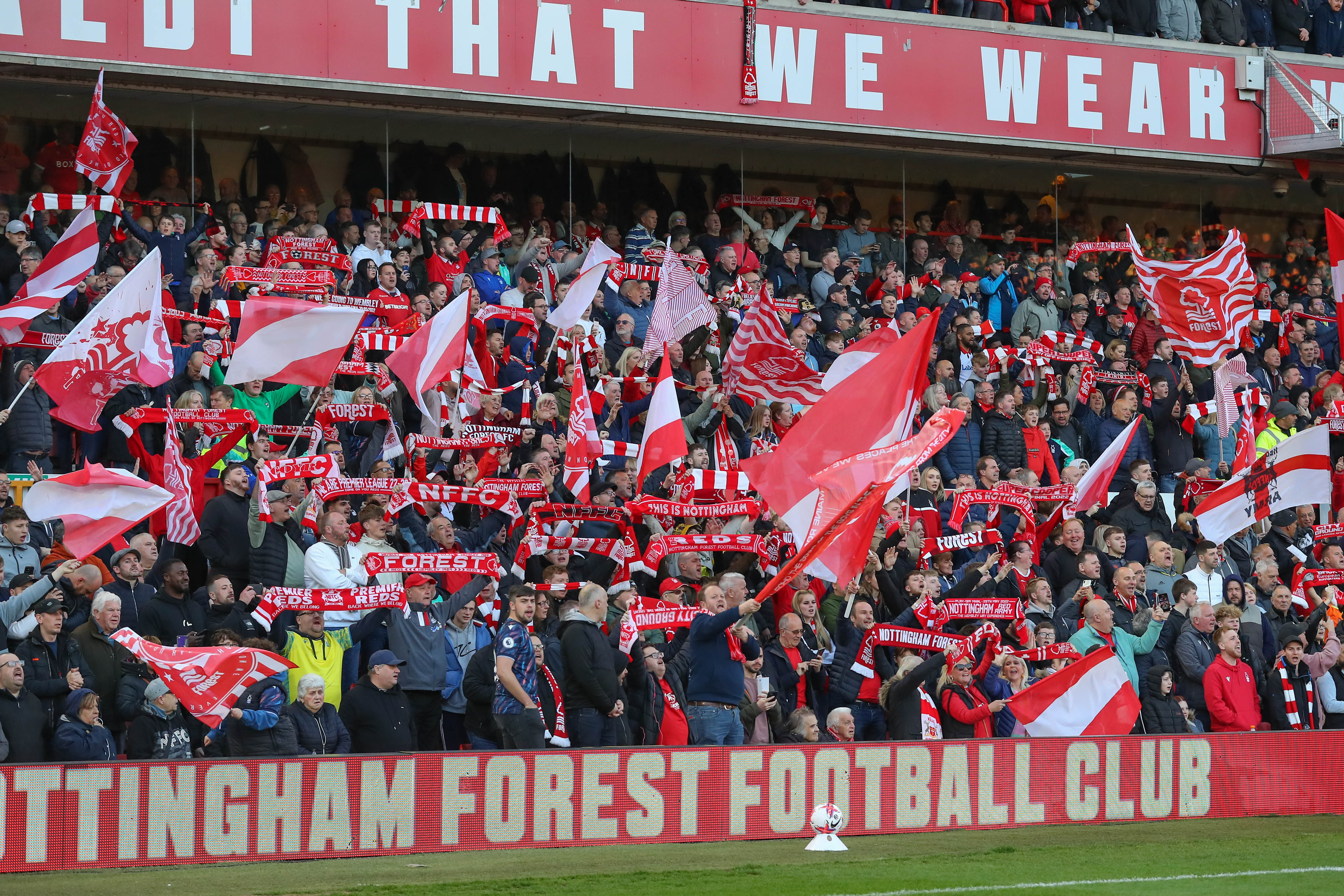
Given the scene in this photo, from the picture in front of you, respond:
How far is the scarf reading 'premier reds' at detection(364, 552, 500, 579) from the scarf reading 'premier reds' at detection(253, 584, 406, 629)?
25 cm

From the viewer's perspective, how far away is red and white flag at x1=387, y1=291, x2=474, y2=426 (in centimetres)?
1700

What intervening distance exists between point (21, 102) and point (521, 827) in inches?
479

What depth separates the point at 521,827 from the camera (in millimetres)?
13352

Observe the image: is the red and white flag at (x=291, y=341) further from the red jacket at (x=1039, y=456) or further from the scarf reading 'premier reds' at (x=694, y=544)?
the red jacket at (x=1039, y=456)

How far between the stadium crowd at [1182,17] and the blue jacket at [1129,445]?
6.26 m

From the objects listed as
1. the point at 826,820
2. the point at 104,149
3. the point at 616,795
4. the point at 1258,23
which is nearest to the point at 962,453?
the point at 826,820

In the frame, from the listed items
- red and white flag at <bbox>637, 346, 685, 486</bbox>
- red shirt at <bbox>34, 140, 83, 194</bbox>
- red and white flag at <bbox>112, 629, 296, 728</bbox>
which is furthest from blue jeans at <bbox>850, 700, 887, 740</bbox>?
red shirt at <bbox>34, 140, 83, 194</bbox>

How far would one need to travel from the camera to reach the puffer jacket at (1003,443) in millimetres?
20266

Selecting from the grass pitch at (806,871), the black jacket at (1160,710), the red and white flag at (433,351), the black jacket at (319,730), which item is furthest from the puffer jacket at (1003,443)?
the black jacket at (319,730)

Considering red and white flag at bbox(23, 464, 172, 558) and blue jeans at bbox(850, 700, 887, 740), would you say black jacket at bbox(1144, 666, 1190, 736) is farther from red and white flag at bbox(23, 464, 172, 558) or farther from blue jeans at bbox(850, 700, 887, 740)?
red and white flag at bbox(23, 464, 172, 558)

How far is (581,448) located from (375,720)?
4.06m

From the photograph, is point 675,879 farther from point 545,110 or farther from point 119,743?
point 545,110

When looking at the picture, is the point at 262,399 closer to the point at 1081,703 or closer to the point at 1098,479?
the point at 1081,703

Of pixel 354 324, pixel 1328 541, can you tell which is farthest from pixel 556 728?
pixel 1328 541
